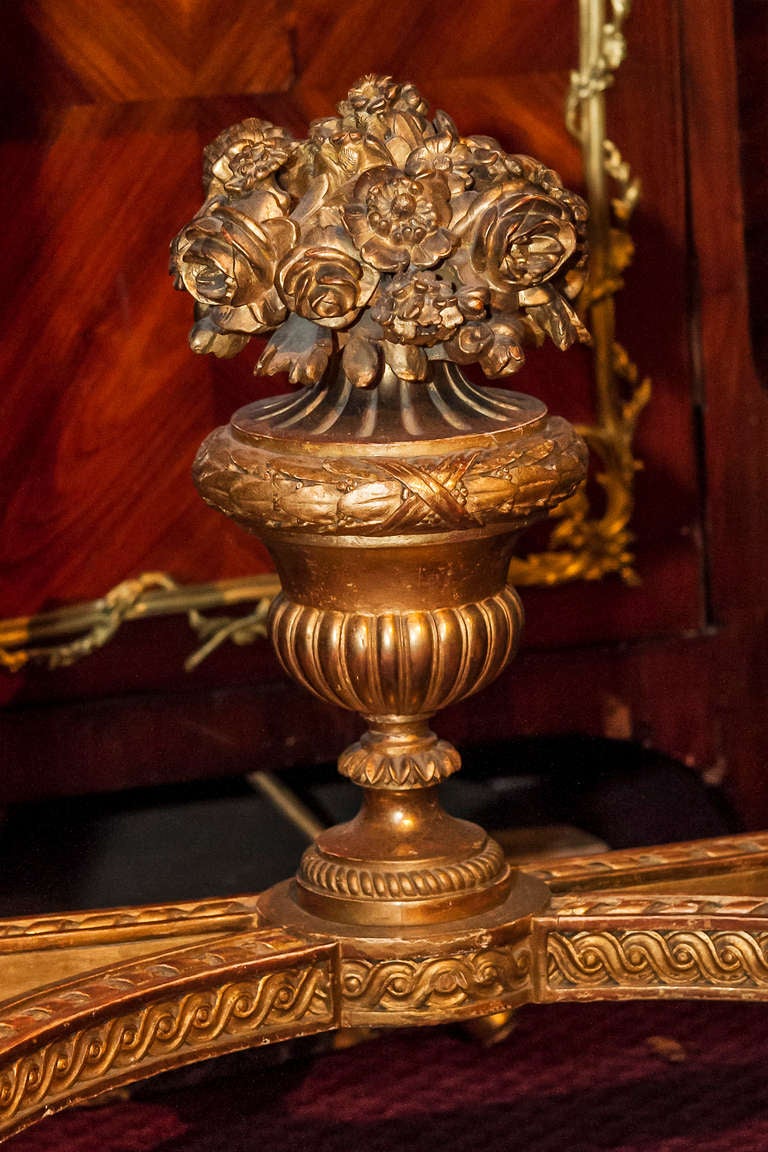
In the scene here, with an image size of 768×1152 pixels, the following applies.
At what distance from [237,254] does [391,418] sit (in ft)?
0.27

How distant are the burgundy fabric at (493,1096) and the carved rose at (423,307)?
11.9 inches

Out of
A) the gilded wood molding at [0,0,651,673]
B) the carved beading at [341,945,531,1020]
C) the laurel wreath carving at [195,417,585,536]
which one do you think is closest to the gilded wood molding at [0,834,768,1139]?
the carved beading at [341,945,531,1020]

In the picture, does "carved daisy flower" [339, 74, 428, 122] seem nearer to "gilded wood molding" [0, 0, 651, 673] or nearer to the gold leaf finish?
the gold leaf finish

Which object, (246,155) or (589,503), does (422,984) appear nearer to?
(246,155)

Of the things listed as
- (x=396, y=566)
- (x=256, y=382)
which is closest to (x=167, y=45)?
(x=256, y=382)

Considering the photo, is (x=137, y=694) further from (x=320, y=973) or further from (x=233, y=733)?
(x=320, y=973)

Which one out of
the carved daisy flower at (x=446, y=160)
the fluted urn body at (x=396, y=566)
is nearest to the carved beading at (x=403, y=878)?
the fluted urn body at (x=396, y=566)

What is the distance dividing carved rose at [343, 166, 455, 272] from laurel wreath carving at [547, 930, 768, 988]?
0.27 meters

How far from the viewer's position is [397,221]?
0.75m

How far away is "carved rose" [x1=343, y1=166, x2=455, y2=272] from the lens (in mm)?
754

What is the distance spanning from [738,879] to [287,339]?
31 centimetres

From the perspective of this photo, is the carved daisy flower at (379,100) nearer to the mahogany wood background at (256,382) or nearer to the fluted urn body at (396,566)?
the fluted urn body at (396,566)

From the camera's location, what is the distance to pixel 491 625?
0.80m

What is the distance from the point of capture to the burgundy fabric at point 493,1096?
802 millimetres
